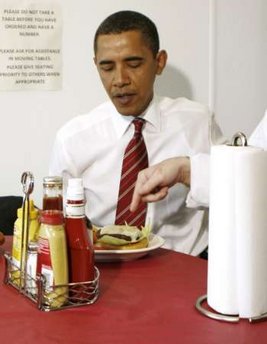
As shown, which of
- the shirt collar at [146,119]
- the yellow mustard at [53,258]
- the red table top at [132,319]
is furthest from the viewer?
the shirt collar at [146,119]

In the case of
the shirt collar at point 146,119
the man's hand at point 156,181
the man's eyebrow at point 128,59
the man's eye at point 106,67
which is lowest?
the man's hand at point 156,181

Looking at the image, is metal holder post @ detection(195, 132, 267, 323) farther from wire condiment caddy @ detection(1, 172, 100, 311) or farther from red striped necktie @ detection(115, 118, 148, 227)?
red striped necktie @ detection(115, 118, 148, 227)

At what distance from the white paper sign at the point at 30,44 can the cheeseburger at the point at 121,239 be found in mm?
1078

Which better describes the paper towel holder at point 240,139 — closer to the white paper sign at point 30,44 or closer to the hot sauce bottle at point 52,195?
the hot sauce bottle at point 52,195

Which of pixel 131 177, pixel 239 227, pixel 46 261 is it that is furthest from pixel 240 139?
pixel 131 177

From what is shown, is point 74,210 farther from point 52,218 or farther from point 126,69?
point 126,69

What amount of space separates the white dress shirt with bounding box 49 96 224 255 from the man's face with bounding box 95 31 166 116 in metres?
0.07

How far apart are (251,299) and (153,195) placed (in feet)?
1.64

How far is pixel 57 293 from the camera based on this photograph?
967 millimetres

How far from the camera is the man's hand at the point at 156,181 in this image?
1332mm

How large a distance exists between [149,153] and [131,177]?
13 cm

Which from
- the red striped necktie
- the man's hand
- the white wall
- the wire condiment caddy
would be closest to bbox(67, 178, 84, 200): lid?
the wire condiment caddy

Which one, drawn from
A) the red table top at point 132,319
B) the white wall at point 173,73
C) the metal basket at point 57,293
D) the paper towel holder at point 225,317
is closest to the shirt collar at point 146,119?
the white wall at point 173,73

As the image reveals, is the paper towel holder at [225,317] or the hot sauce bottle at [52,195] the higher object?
the hot sauce bottle at [52,195]
